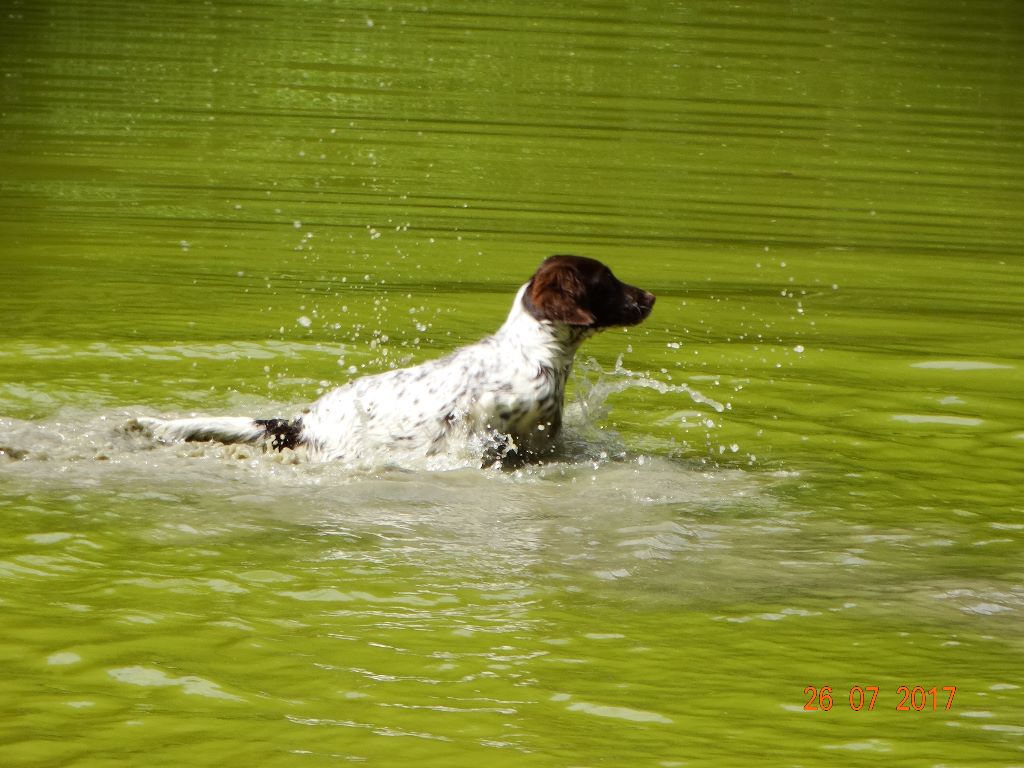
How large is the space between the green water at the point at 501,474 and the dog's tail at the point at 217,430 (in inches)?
3.1

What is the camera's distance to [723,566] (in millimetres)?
6230

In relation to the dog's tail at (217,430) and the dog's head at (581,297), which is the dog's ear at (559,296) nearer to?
the dog's head at (581,297)

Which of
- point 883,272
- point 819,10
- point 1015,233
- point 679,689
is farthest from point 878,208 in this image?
point 819,10

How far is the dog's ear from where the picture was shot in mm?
7500

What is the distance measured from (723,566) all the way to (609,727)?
1.59 metres

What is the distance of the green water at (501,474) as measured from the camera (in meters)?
4.91

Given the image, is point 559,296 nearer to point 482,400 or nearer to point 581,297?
point 581,297

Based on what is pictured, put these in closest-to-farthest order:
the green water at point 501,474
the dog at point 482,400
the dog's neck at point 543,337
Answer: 1. the green water at point 501,474
2. the dog at point 482,400
3. the dog's neck at point 543,337
